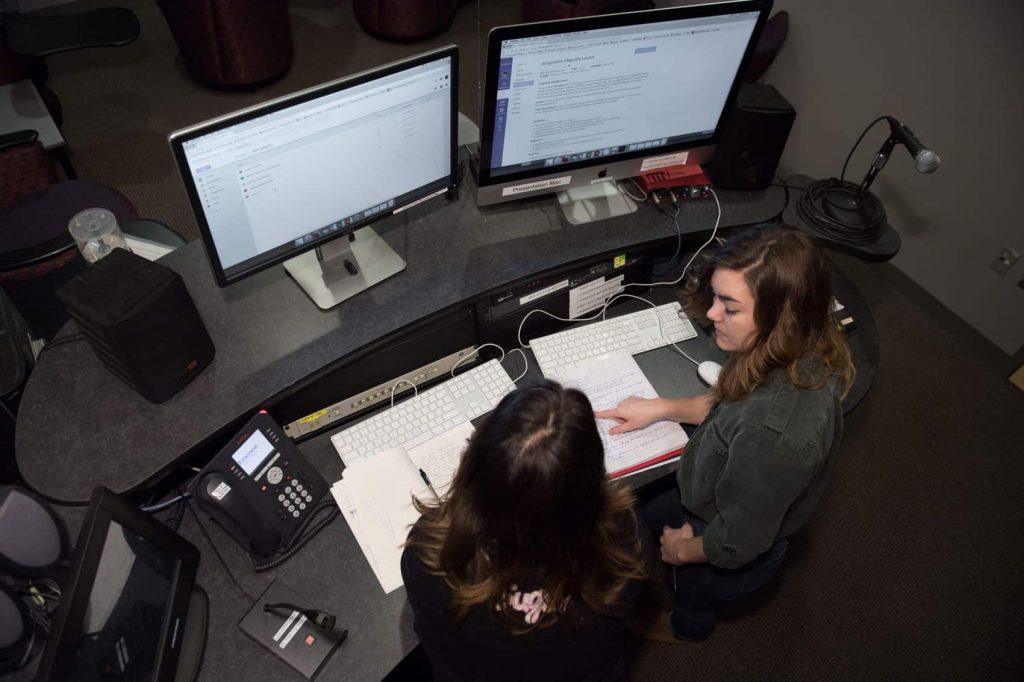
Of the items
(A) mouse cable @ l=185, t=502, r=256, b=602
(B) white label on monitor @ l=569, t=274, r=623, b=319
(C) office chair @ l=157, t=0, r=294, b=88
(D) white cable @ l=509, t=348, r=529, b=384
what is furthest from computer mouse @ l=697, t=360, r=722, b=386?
(C) office chair @ l=157, t=0, r=294, b=88

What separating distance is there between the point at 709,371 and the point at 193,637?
1240mm

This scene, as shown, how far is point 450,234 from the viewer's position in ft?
5.39

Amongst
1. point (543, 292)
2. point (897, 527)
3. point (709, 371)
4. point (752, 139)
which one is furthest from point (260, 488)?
point (897, 527)

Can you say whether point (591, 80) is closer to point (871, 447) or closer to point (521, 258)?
point (521, 258)

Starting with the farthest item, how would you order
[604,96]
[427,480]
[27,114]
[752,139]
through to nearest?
1. [27,114]
2. [752,139]
3. [604,96]
4. [427,480]

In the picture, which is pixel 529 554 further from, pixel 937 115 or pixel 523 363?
pixel 937 115

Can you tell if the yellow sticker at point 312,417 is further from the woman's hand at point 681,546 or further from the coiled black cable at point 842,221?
the coiled black cable at point 842,221

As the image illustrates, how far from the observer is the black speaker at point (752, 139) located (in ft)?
5.51

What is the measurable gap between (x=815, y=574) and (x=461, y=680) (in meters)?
1.44

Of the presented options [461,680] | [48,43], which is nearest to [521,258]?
[461,680]

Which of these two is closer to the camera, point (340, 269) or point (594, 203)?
point (340, 269)

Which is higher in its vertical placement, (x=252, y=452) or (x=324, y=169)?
(x=324, y=169)

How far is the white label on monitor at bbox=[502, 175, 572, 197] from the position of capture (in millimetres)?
1622

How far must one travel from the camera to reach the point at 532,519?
3.07ft
